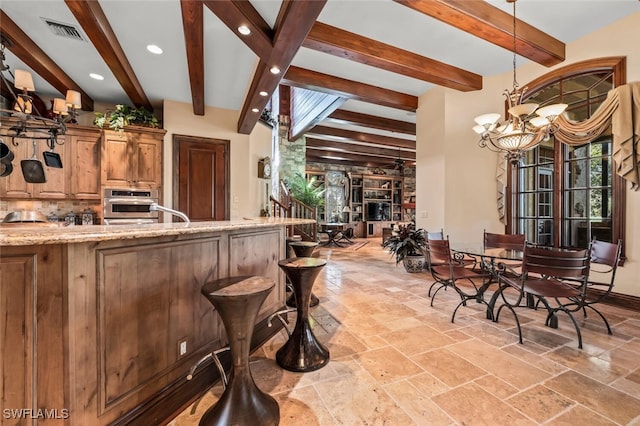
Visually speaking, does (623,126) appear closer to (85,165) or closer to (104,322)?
(104,322)

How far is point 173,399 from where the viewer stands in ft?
5.20

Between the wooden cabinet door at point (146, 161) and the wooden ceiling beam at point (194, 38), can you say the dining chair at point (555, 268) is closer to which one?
the wooden ceiling beam at point (194, 38)

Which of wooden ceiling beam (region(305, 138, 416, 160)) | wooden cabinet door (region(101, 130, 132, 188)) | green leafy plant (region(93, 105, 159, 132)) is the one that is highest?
wooden ceiling beam (region(305, 138, 416, 160))

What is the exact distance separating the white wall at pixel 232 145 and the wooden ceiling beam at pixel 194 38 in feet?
3.26

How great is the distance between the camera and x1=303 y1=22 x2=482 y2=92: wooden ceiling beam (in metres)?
3.34

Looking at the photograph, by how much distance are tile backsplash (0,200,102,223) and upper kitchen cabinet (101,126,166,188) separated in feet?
2.05

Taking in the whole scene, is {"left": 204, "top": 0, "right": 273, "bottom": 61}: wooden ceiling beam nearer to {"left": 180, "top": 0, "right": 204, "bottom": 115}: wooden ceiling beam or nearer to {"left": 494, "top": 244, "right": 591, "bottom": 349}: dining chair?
{"left": 180, "top": 0, "right": 204, "bottom": 115}: wooden ceiling beam

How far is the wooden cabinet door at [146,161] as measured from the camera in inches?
166

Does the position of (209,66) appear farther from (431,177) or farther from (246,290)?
(431,177)

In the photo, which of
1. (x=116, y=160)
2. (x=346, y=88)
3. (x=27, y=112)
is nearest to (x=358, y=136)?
(x=346, y=88)

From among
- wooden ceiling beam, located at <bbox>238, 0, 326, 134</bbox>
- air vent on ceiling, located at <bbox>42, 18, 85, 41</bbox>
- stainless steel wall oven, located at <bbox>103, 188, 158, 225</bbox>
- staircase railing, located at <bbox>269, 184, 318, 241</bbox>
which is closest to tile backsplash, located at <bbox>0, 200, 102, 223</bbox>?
stainless steel wall oven, located at <bbox>103, 188, 158, 225</bbox>

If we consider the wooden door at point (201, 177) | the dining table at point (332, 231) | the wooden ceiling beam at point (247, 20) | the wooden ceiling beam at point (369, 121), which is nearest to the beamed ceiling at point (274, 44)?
the wooden ceiling beam at point (247, 20)

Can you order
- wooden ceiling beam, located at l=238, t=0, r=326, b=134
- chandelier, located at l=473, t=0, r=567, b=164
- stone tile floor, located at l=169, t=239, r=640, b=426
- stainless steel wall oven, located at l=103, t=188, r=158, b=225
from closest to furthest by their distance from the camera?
stone tile floor, located at l=169, t=239, r=640, b=426 < wooden ceiling beam, located at l=238, t=0, r=326, b=134 < chandelier, located at l=473, t=0, r=567, b=164 < stainless steel wall oven, located at l=103, t=188, r=158, b=225

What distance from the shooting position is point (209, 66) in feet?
11.0
